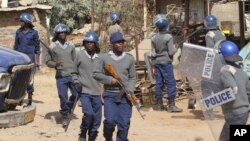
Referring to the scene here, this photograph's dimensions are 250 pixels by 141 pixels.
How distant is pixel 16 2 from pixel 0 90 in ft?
35.3

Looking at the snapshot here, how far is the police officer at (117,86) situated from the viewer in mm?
6945

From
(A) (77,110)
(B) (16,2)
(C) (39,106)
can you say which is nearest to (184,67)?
(A) (77,110)

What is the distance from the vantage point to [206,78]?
250 inches

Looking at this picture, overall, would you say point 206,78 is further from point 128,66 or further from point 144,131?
point 144,131

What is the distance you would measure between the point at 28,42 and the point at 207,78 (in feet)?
15.9

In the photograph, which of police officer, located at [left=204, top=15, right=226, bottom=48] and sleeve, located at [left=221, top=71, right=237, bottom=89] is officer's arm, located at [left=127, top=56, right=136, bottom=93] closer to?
sleeve, located at [left=221, top=71, right=237, bottom=89]

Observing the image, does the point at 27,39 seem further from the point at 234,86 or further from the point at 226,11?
the point at 226,11

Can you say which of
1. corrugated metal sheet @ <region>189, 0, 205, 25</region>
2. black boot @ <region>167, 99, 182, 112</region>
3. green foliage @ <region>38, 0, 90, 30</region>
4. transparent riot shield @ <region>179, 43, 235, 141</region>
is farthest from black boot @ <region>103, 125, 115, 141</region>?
corrugated metal sheet @ <region>189, 0, 205, 25</region>

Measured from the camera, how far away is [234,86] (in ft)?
19.1

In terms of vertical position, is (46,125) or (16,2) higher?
(16,2)

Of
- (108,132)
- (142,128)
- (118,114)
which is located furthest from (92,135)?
(142,128)

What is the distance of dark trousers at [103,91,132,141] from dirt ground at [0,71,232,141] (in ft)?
3.89

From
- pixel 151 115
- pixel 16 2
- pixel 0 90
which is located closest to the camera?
pixel 0 90

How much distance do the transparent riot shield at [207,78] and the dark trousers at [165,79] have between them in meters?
3.77
